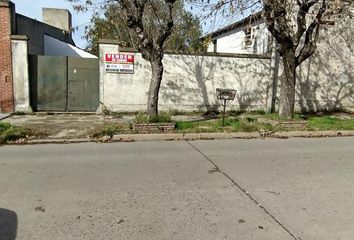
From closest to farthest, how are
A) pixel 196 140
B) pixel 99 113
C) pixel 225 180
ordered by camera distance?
pixel 225 180 → pixel 196 140 → pixel 99 113

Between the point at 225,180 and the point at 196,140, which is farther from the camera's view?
the point at 196,140

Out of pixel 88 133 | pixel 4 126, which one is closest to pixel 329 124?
pixel 88 133

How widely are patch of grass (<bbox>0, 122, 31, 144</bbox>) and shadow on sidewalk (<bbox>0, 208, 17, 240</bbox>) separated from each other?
501 cm

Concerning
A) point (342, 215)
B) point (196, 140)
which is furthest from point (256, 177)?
point (196, 140)

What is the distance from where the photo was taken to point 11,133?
9406 mm

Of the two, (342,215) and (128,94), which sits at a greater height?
(128,94)

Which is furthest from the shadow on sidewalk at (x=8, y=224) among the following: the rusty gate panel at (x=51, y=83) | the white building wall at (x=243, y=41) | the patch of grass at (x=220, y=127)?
the white building wall at (x=243, y=41)

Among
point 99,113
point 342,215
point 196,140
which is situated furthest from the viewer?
point 99,113

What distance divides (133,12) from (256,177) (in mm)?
6176

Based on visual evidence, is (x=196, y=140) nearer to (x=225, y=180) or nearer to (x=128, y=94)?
(x=225, y=180)

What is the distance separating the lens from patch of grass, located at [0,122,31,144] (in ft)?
29.8

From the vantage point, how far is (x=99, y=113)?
13781 millimetres

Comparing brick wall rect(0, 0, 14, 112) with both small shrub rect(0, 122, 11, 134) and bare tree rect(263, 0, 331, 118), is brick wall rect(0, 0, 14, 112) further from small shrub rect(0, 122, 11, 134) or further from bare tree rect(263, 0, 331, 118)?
bare tree rect(263, 0, 331, 118)

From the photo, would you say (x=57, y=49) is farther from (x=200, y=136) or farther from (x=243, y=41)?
(x=200, y=136)
